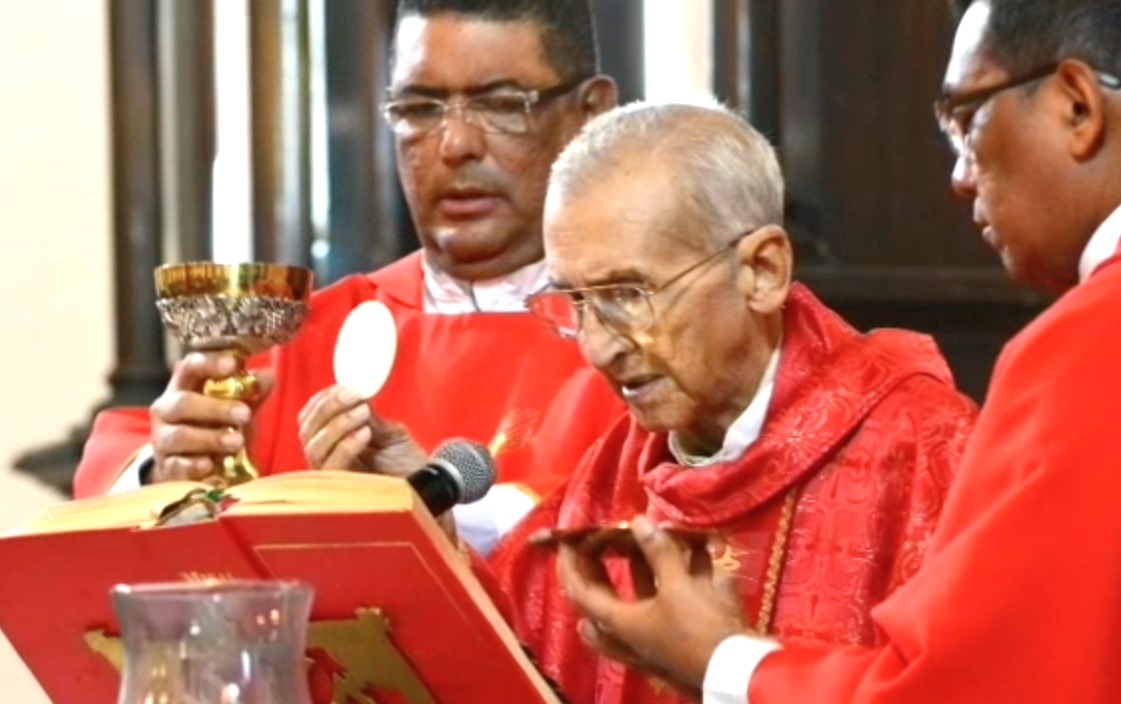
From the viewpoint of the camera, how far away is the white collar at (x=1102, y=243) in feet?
7.45

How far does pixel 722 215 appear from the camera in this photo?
8.56ft

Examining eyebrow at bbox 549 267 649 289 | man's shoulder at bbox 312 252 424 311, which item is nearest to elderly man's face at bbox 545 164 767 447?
eyebrow at bbox 549 267 649 289

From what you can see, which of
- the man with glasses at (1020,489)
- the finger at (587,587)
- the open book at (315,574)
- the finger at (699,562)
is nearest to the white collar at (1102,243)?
the man with glasses at (1020,489)

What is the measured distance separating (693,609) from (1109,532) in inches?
17.5

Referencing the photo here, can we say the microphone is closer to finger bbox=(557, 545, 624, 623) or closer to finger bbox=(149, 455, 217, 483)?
finger bbox=(557, 545, 624, 623)

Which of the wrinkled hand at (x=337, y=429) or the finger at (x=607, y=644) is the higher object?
the wrinkled hand at (x=337, y=429)

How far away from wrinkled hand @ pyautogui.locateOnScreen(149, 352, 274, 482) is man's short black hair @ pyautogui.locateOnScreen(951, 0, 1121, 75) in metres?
1.12

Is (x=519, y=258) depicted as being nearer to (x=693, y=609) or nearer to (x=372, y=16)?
(x=372, y=16)

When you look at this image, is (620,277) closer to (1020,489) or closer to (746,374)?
(746,374)

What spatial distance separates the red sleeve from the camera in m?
3.55

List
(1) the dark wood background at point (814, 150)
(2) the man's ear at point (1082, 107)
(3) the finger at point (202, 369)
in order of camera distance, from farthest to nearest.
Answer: (1) the dark wood background at point (814, 150)
(3) the finger at point (202, 369)
(2) the man's ear at point (1082, 107)

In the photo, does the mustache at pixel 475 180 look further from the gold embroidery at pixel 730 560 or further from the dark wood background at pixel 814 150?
the gold embroidery at pixel 730 560

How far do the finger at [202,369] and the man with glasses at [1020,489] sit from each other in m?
0.77

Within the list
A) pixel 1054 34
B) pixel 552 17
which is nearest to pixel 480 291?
pixel 552 17
